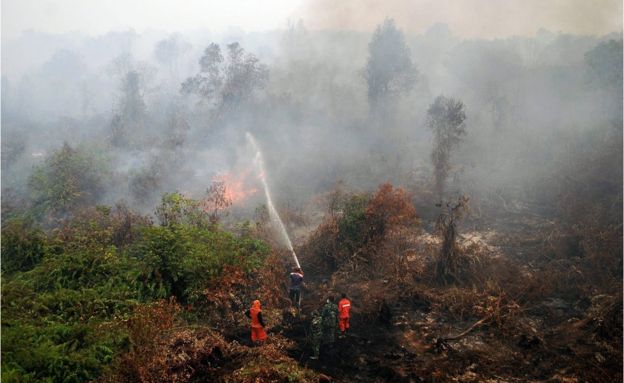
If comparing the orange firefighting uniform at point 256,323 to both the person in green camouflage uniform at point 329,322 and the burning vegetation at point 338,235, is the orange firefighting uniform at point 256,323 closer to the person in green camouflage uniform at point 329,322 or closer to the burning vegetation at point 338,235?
the burning vegetation at point 338,235

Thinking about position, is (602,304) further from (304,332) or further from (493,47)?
(493,47)

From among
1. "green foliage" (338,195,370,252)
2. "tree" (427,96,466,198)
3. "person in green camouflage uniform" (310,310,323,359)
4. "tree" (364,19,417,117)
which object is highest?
"tree" (364,19,417,117)

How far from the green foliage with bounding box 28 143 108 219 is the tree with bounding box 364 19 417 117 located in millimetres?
21282

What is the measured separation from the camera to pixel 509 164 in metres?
25.2

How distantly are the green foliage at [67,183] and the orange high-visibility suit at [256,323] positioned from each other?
15394 mm

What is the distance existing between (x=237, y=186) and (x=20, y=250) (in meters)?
13.3

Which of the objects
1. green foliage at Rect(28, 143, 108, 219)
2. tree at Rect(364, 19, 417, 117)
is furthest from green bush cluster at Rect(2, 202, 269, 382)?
tree at Rect(364, 19, 417, 117)

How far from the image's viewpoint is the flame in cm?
2302

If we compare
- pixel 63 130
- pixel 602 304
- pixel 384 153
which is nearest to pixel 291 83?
pixel 384 153

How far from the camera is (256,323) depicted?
934 cm

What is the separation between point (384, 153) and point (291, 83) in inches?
698

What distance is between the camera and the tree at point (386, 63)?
1280 inches

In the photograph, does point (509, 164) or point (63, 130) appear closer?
point (509, 164)

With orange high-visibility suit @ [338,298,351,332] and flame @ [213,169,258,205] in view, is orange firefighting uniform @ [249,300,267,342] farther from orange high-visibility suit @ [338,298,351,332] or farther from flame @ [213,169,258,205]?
flame @ [213,169,258,205]
